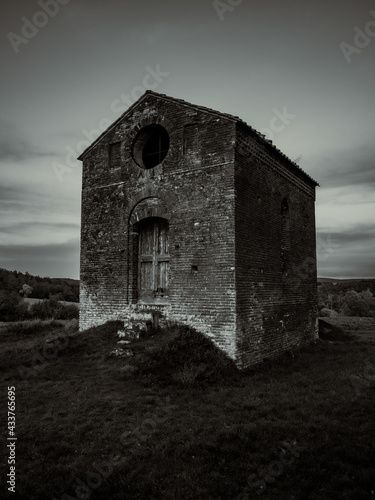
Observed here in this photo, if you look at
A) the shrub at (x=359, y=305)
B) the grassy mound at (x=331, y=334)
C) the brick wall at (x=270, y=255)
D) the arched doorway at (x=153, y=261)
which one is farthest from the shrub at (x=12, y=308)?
the shrub at (x=359, y=305)

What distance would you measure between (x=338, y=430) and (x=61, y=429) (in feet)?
14.8

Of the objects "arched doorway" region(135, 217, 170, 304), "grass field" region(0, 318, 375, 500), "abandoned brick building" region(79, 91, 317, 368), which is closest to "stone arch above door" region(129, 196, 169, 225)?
"abandoned brick building" region(79, 91, 317, 368)

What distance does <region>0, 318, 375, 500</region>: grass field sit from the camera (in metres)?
4.45

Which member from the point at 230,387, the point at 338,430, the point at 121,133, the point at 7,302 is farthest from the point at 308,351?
the point at 7,302

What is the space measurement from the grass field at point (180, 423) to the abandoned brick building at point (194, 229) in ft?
3.16

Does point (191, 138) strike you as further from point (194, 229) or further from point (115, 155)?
point (115, 155)

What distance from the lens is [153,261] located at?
11.3 m

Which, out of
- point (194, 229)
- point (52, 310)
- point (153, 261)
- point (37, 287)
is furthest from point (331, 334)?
point (37, 287)

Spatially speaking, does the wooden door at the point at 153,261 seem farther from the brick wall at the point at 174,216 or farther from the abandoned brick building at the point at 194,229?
the brick wall at the point at 174,216

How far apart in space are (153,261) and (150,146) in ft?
12.8

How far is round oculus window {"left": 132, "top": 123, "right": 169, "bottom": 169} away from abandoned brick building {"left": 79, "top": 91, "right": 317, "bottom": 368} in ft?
0.11

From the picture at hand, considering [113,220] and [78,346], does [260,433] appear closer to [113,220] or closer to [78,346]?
[78,346]

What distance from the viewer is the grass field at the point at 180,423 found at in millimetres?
4449

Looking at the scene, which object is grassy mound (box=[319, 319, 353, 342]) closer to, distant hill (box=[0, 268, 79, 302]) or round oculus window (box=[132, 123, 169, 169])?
round oculus window (box=[132, 123, 169, 169])
